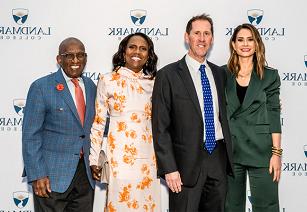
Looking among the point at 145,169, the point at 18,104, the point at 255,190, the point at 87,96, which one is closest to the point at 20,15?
the point at 18,104

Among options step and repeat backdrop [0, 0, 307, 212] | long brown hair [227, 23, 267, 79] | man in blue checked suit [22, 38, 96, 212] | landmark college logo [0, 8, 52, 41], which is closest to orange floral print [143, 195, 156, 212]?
man in blue checked suit [22, 38, 96, 212]

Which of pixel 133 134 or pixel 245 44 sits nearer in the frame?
pixel 133 134

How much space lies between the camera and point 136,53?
282 cm

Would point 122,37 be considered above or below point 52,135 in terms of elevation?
above

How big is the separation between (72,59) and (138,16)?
1211 millimetres

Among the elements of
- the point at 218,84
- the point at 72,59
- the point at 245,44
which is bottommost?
the point at 218,84

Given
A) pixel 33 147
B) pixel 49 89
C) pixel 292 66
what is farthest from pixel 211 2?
pixel 33 147

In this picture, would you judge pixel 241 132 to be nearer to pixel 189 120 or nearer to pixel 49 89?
pixel 189 120

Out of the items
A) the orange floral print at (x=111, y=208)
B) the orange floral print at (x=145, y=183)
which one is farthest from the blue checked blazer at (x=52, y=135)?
the orange floral print at (x=145, y=183)

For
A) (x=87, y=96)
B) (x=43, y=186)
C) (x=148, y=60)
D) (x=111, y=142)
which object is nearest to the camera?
(x=43, y=186)

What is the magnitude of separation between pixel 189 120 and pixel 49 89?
909 millimetres

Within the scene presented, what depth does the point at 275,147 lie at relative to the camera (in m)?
2.89

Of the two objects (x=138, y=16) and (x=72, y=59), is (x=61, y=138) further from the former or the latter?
(x=138, y=16)

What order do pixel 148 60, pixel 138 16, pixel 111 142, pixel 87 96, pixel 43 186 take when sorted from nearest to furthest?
pixel 43 186 < pixel 111 142 < pixel 87 96 < pixel 148 60 < pixel 138 16
